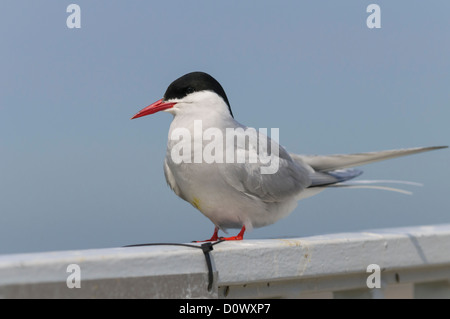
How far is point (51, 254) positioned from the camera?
2076mm

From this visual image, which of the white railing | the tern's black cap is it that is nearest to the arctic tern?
the tern's black cap

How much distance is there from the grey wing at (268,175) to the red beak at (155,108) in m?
0.56

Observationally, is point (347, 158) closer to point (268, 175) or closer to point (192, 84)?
point (268, 175)

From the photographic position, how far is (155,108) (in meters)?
→ 3.81

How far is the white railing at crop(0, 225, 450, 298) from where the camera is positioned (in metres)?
1.98

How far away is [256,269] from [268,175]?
137cm

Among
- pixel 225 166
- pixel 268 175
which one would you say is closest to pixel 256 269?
pixel 225 166

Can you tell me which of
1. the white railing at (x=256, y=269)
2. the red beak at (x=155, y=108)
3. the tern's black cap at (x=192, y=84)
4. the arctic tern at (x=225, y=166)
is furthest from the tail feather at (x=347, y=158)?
the red beak at (x=155, y=108)

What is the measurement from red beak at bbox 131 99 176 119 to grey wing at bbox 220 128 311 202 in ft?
1.83

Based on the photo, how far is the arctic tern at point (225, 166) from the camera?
11.3ft

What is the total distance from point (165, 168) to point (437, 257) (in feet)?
5.64
